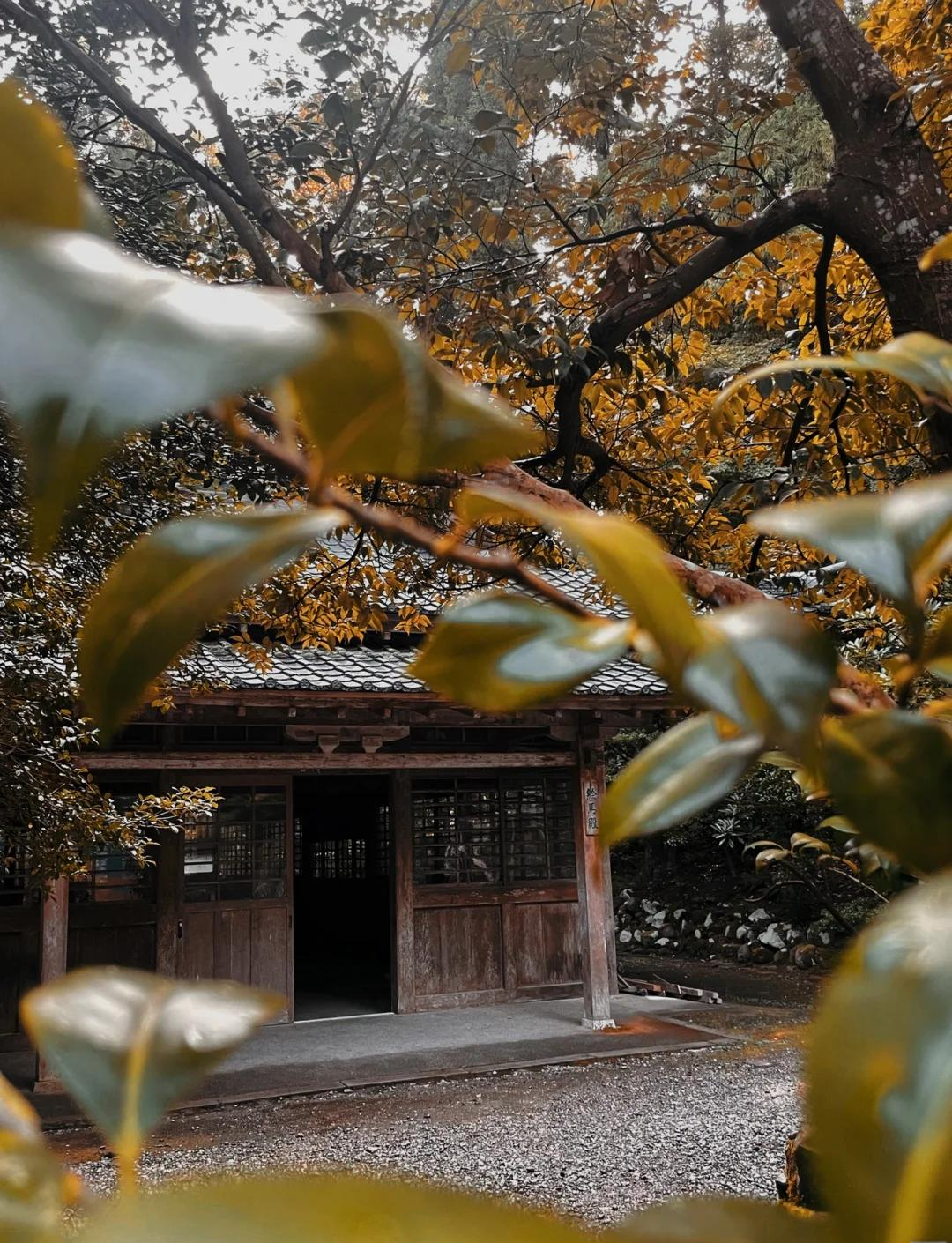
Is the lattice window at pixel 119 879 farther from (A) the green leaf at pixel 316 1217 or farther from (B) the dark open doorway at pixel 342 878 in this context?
(A) the green leaf at pixel 316 1217

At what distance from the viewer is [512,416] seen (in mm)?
222

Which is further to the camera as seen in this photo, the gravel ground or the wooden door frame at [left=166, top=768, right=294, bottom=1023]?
the wooden door frame at [left=166, top=768, right=294, bottom=1023]

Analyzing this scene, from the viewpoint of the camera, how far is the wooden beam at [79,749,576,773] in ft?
21.7

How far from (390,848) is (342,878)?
335 centimetres

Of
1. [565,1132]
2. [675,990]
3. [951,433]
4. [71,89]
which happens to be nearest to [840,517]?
[951,433]

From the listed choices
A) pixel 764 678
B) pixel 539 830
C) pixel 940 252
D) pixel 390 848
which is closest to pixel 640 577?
pixel 764 678

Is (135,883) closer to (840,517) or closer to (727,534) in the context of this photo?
(727,534)

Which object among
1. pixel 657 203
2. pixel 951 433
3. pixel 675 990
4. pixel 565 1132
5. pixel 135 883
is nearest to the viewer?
pixel 951 433

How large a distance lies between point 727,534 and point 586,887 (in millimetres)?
→ 4679

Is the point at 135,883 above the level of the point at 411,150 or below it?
below

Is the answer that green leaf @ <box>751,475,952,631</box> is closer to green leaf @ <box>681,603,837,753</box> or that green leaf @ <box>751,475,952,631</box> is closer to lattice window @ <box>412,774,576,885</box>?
green leaf @ <box>681,603,837,753</box>

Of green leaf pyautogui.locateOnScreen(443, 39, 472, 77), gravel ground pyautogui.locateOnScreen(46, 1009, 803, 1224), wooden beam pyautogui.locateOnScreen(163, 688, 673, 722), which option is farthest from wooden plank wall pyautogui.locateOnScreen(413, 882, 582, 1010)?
green leaf pyautogui.locateOnScreen(443, 39, 472, 77)

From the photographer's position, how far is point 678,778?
0.26 m

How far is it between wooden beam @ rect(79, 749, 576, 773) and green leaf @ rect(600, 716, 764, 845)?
20.3ft
